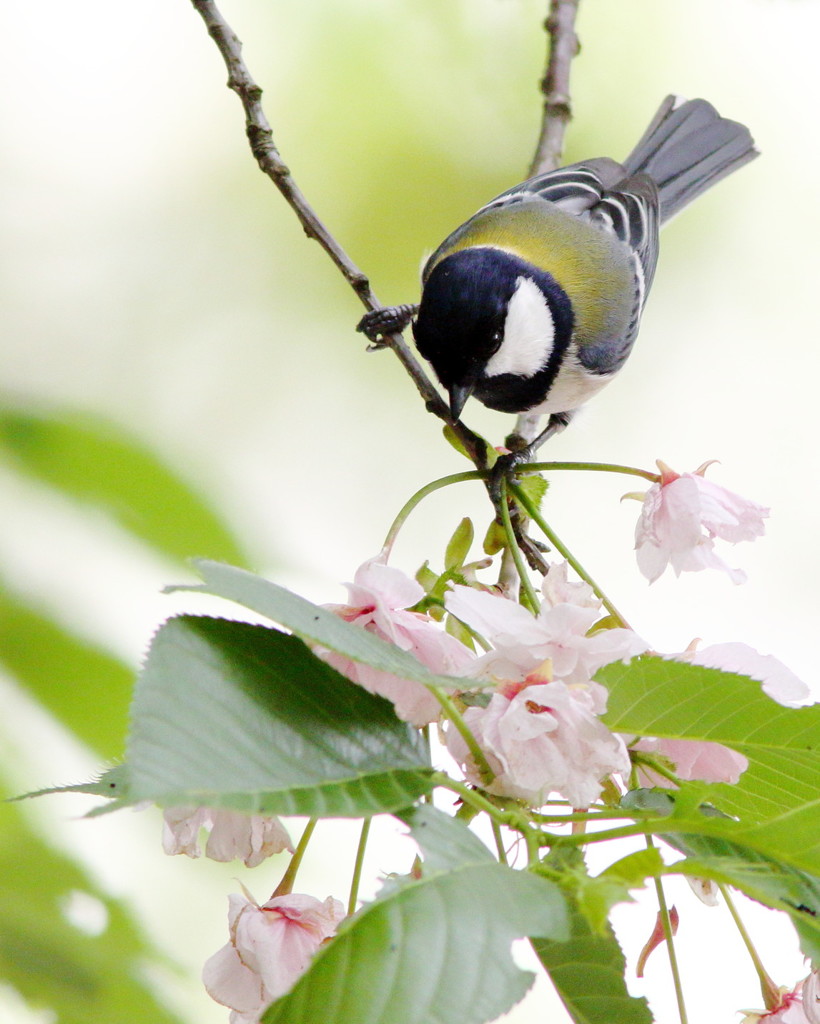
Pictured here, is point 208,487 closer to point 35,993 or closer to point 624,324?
point 35,993

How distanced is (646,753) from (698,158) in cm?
158

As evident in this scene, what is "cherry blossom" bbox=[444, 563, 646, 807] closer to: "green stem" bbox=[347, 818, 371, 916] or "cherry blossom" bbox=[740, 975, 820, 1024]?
"green stem" bbox=[347, 818, 371, 916]

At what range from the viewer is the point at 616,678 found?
463mm

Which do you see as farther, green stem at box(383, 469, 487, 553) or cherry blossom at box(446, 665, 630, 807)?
green stem at box(383, 469, 487, 553)

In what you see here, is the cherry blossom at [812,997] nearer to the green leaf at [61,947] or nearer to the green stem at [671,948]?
Result: the green stem at [671,948]

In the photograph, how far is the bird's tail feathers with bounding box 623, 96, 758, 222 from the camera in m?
1.88

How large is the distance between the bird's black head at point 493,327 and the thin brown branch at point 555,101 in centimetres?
21

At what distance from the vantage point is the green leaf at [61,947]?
0.86 m

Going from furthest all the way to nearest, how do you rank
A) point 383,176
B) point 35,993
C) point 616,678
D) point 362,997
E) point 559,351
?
point 383,176
point 559,351
point 35,993
point 616,678
point 362,997

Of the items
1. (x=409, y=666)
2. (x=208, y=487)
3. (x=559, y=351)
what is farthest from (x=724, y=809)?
(x=559, y=351)

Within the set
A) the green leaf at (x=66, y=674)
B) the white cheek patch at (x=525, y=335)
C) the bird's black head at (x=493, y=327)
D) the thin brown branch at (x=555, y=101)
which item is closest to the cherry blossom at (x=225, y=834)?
the green leaf at (x=66, y=674)

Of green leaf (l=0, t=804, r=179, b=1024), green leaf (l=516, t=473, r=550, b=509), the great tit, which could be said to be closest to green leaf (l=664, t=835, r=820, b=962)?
green leaf (l=516, t=473, r=550, b=509)

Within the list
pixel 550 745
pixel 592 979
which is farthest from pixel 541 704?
pixel 592 979

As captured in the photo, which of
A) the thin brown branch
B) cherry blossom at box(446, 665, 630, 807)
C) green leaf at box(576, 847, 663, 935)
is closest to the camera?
green leaf at box(576, 847, 663, 935)
